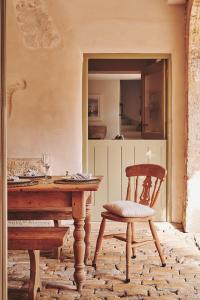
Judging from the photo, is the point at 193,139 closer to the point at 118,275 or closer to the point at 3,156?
the point at 118,275

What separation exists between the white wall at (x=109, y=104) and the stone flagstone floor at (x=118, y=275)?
266 inches

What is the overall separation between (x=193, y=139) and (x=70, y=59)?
185 cm

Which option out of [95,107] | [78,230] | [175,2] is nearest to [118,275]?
[78,230]

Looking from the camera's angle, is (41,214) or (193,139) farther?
(193,139)

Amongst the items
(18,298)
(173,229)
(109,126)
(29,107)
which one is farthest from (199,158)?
(109,126)

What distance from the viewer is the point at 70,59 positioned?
570 cm

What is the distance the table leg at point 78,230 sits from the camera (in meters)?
3.27

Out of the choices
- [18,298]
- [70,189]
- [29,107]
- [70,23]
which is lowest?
[18,298]

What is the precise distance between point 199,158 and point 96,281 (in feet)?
8.10

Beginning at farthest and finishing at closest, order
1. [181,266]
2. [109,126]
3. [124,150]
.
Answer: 1. [109,126]
2. [124,150]
3. [181,266]

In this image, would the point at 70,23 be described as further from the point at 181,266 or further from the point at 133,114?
the point at 133,114

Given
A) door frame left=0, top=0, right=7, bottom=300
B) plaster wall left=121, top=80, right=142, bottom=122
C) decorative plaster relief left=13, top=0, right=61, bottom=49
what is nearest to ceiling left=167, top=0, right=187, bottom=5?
decorative plaster relief left=13, top=0, right=61, bottom=49

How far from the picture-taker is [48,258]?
418 cm

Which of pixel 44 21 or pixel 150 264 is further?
pixel 44 21
